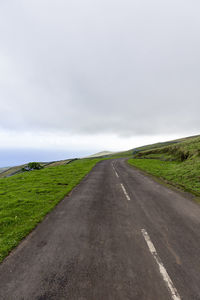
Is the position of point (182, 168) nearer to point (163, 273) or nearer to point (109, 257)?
point (163, 273)

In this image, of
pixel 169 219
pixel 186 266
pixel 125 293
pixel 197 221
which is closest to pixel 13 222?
pixel 125 293

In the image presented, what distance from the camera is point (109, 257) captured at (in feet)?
12.7

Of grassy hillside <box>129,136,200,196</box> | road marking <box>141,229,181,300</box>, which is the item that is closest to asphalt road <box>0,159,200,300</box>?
road marking <box>141,229,181,300</box>

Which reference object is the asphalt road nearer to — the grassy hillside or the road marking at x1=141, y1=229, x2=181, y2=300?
the road marking at x1=141, y1=229, x2=181, y2=300

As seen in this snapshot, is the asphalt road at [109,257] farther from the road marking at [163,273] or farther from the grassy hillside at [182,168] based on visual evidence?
the grassy hillside at [182,168]

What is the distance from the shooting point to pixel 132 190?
33.1 ft

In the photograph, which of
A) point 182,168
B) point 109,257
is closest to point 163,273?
point 109,257

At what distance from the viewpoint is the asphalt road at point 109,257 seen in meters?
2.93

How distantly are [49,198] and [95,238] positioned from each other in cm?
530

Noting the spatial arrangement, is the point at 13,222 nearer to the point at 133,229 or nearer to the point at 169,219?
the point at 133,229

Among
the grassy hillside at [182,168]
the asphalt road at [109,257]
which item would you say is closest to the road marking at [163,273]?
the asphalt road at [109,257]

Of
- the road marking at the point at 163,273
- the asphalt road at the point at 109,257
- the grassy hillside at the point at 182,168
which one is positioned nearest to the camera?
the road marking at the point at 163,273

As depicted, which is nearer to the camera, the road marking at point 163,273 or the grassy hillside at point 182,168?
the road marking at point 163,273

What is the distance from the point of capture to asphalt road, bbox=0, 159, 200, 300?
2928mm
